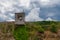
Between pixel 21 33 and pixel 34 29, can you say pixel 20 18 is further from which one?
pixel 34 29

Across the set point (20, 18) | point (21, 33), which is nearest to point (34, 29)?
point (21, 33)

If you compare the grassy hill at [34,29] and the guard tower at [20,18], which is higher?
the guard tower at [20,18]

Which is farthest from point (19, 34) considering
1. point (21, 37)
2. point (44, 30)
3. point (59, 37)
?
point (59, 37)

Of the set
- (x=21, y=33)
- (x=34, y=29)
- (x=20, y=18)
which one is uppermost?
(x=20, y=18)

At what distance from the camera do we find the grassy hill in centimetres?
1216

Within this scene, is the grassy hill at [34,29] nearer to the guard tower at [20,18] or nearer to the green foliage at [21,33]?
the green foliage at [21,33]

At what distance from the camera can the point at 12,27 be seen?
1268 cm

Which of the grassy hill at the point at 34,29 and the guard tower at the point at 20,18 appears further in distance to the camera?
the grassy hill at the point at 34,29

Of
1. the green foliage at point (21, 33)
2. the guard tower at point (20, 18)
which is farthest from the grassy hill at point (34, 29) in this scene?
the guard tower at point (20, 18)

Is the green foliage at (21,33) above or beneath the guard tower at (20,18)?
beneath

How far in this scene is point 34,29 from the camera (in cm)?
1341

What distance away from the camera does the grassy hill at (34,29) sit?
1216 centimetres

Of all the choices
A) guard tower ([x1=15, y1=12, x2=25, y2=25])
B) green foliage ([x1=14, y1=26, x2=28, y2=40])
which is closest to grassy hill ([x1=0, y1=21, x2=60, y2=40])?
green foliage ([x1=14, y1=26, x2=28, y2=40])

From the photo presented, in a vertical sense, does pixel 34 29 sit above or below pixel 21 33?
above
